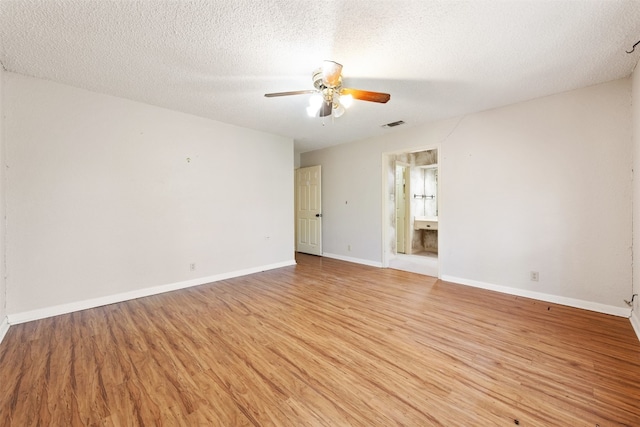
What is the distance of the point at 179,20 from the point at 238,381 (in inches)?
101

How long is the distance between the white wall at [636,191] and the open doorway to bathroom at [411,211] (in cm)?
248

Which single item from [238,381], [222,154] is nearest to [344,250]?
[222,154]

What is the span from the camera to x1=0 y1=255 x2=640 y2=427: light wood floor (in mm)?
1418

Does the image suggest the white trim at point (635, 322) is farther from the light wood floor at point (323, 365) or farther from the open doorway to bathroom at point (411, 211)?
the open doorway to bathroom at point (411, 211)

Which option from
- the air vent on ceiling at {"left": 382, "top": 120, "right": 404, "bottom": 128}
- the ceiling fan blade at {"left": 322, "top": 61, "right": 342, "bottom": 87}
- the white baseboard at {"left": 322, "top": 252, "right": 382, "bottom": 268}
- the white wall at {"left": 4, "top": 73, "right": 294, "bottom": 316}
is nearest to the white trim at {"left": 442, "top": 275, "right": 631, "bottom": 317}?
the white baseboard at {"left": 322, "top": 252, "right": 382, "bottom": 268}

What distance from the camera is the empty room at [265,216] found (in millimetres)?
1630

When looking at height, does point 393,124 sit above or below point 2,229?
above

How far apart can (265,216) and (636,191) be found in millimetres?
4607

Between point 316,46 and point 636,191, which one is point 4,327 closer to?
point 316,46

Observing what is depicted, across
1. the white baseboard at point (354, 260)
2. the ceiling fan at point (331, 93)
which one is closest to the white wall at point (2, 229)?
the ceiling fan at point (331, 93)

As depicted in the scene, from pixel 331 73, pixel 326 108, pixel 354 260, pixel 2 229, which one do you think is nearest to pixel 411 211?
pixel 354 260

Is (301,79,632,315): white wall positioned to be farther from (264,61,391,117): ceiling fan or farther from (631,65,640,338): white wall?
(264,61,391,117): ceiling fan

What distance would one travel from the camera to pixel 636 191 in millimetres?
2414

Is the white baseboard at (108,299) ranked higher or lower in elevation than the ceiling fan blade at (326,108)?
lower
